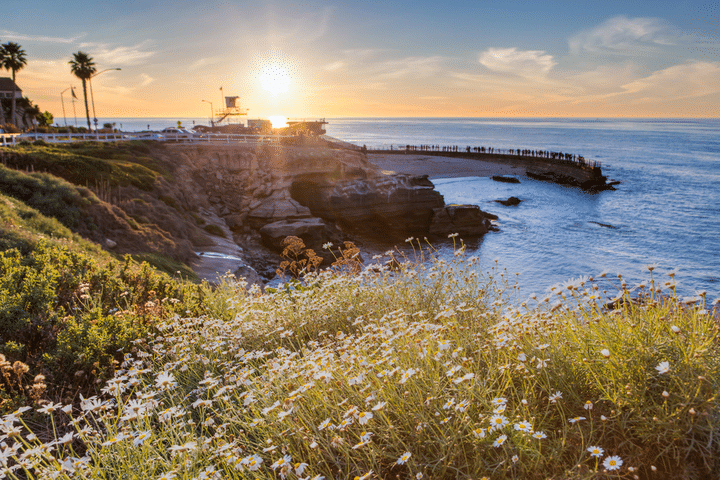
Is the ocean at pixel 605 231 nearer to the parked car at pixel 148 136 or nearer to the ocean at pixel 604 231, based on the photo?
the ocean at pixel 604 231

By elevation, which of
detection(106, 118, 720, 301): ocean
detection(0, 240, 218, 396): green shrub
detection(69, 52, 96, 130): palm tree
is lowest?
detection(106, 118, 720, 301): ocean

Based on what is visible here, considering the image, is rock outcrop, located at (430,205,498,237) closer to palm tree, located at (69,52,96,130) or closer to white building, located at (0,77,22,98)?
palm tree, located at (69,52,96,130)

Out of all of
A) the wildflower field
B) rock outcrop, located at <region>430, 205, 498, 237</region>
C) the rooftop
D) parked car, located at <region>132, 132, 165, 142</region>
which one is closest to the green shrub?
the wildflower field

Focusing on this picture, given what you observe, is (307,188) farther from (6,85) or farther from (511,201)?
(6,85)

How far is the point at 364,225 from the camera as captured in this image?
36000 millimetres

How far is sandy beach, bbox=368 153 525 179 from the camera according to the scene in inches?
2810

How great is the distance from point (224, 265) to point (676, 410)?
815 inches

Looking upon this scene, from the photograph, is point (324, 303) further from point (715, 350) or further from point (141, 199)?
point (141, 199)

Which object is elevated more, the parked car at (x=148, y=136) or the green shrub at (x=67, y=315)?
the parked car at (x=148, y=136)

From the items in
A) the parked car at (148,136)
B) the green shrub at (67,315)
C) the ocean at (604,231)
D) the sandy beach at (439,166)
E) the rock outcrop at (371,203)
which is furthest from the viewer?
the sandy beach at (439,166)

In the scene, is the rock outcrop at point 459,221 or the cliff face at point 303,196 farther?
the rock outcrop at point 459,221

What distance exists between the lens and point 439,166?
251 ft

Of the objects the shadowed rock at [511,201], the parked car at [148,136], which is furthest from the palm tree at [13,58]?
the shadowed rock at [511,201]

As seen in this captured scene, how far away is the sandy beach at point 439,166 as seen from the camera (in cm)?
7138
